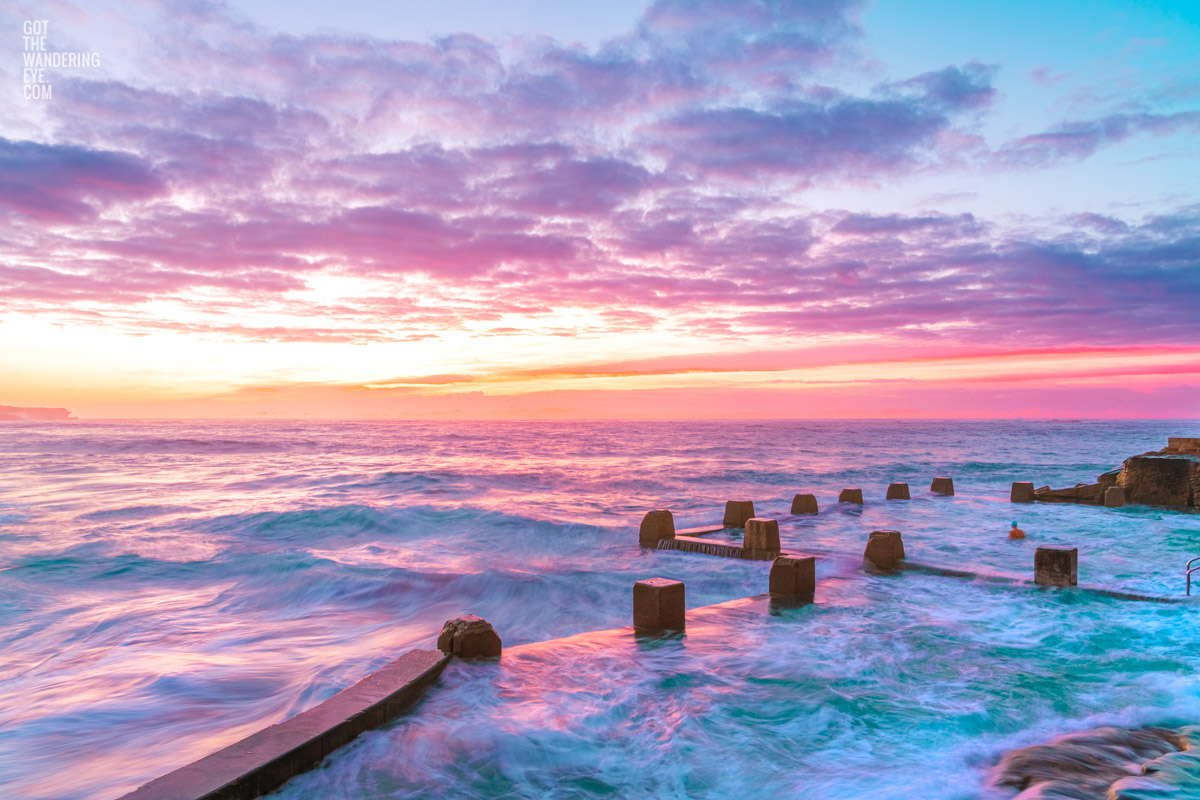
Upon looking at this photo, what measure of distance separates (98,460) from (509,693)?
57423 mm

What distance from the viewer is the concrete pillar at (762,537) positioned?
13.6m

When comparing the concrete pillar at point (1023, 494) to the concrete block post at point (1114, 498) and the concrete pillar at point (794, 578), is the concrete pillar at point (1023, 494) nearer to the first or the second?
the concrete block post at point (1114, 498)

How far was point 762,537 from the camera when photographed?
13.7 meters

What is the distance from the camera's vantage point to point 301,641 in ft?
35.5

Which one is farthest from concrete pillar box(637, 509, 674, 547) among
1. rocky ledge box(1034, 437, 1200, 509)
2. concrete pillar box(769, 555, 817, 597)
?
rocky ledge box(1034, 437, 1200, 509)

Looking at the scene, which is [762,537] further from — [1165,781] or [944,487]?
[944,487]

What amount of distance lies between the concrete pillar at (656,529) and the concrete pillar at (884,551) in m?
4.81

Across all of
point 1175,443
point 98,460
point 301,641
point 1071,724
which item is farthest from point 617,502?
point 98,460

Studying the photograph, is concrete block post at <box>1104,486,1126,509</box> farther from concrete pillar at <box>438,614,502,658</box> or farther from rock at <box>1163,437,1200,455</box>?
concrete pillar at <box>438,614,502,658</box>

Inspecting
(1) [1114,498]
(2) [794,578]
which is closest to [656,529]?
(2) [794,578]

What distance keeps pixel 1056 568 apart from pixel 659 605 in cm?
691

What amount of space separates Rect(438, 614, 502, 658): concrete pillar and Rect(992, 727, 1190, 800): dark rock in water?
16.1ft

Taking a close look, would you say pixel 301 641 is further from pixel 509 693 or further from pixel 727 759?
pixel 727 759

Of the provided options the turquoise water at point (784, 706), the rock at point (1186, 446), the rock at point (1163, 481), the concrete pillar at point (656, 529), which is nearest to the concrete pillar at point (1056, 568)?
the turquoise water at point (784, 706)
